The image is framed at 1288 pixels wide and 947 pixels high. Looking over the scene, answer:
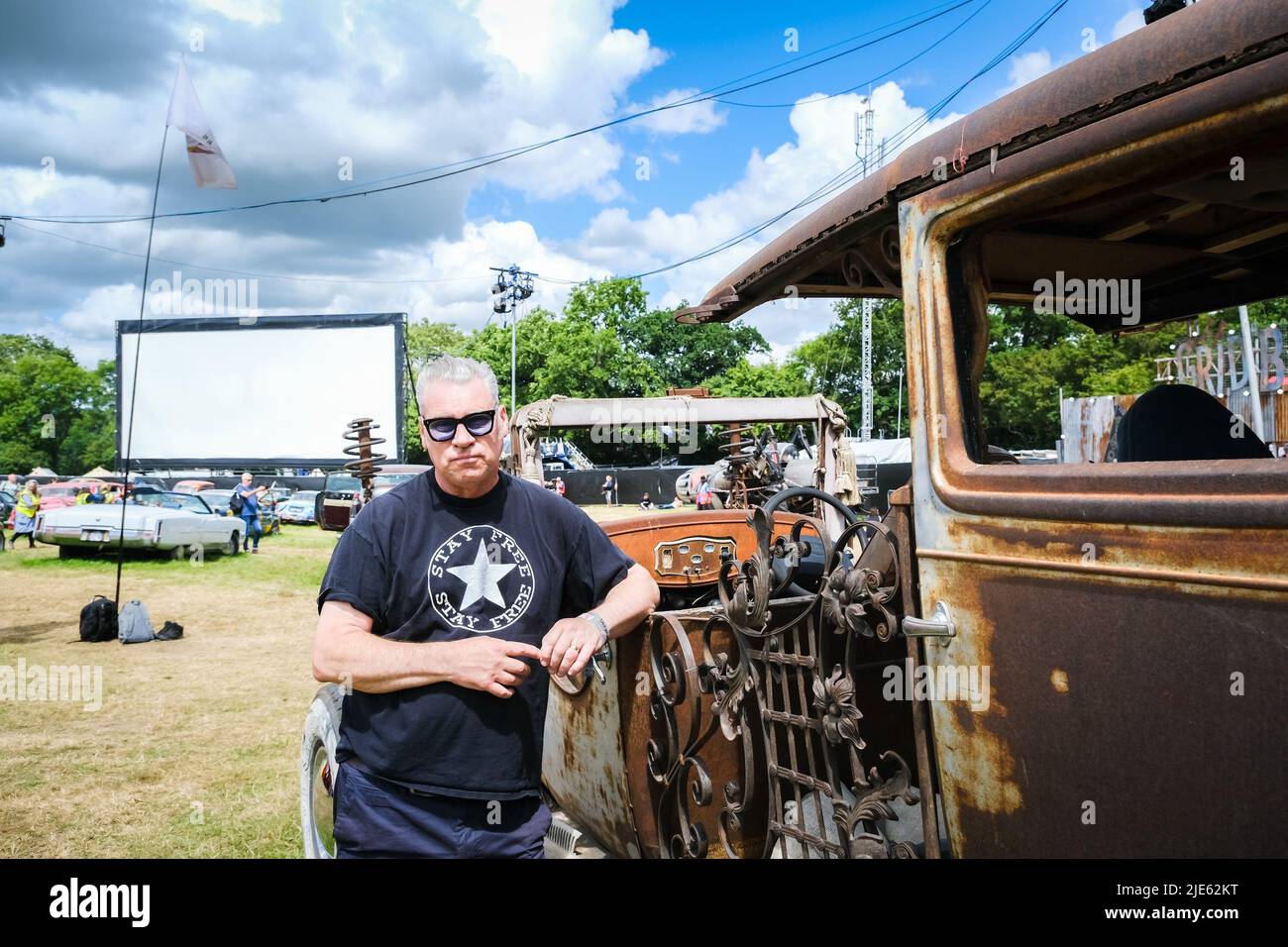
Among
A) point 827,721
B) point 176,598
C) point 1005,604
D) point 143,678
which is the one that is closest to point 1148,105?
point 1005,604

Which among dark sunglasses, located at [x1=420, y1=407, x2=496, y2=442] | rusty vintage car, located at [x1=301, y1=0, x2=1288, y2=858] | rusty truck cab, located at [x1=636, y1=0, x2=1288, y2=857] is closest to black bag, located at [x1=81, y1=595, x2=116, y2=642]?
rusty vintage car, located at [x1=301, y1=0, x2=1288, y2=858]

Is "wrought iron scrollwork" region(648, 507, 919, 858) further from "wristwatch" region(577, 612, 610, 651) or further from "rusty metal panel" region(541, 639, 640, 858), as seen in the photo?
"wristwatch" region(577, 612, 610, 651)

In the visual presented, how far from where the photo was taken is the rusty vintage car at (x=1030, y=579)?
1.34 metres

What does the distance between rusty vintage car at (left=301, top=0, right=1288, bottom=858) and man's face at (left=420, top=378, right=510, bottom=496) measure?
0.70 m

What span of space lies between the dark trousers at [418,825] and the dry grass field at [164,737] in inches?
95.0

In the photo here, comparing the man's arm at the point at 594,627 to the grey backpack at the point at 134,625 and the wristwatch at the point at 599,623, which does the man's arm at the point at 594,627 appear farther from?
the grey backpack at the point at 134,625

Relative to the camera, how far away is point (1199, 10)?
1342 millimetres

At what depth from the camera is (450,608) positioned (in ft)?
7.06

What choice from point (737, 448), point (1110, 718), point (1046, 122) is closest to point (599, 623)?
point (1110, 718)

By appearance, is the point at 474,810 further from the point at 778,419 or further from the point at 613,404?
the point at 778,419

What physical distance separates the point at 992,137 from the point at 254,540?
2017cm

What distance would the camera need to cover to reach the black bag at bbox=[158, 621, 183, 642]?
31.5 feet

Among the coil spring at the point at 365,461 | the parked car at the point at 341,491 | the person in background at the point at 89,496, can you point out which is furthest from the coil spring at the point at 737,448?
the person in background at the point at 89,496

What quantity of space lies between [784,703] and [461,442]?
1.06 m
